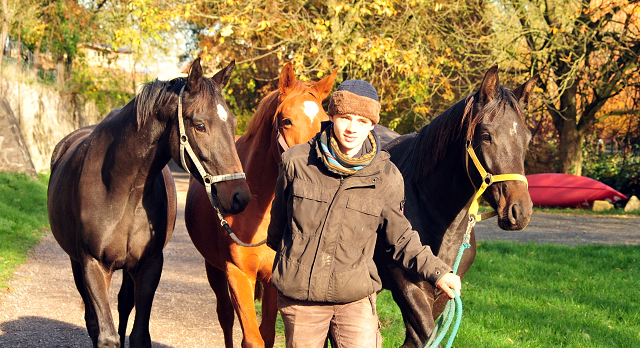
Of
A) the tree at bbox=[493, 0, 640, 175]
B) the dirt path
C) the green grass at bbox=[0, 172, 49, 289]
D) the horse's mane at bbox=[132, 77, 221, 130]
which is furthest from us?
the tree at bbox=[493, 0, 640, 175]

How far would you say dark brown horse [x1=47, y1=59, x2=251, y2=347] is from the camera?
322 centimetres

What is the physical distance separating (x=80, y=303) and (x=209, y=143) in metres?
3.55

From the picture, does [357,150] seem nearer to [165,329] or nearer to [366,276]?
[366,276]

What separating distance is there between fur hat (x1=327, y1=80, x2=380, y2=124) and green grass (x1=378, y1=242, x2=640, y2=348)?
2637mm

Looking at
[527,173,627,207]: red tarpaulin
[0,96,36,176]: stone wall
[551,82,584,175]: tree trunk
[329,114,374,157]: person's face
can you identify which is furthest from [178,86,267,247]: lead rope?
[551,82,584,175]: tree trunk

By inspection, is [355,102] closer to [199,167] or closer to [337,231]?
[337,231]

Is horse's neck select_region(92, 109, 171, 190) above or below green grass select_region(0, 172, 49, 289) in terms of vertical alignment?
above

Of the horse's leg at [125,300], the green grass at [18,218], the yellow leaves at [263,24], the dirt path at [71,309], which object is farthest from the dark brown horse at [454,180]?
the yellow leaves at [263,24]

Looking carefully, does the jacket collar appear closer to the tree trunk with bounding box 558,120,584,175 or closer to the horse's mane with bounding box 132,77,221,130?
the horse's mane with bounding box 132,77,221,130

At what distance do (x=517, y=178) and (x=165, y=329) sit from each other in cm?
343

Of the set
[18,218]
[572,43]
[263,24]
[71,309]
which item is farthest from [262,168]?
[572,43]

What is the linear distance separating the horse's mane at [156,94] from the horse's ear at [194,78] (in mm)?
52

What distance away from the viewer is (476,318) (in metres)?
5.29

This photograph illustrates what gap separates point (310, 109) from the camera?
3445 millimetres
